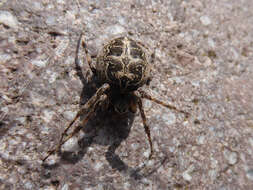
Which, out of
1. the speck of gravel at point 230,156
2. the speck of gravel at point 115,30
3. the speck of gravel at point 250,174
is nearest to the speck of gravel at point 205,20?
the speck of gravel at point 115,30

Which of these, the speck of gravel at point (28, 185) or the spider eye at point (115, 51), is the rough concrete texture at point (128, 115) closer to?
the speck of gravel at point (28, 185)

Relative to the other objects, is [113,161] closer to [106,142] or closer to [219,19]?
[106,142]

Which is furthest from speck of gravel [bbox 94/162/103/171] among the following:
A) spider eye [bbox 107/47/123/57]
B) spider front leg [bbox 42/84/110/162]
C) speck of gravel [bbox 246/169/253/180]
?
speck of gravel [bbox 246/169/253/180]

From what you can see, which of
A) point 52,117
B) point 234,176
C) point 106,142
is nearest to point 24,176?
point 52,117

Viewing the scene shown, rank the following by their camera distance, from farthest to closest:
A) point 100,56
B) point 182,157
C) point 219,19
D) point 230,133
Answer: point 219,19
point 230,133
point 182,157
point 100,56

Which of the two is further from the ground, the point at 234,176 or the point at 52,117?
the point at 52,117

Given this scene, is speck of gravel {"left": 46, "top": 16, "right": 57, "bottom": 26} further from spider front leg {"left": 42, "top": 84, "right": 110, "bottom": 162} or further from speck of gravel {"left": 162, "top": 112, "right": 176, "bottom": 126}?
speck of gravel {"left": 162, "top": 112, "right": 176, "bottom": 126}

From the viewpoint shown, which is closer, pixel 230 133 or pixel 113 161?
pixel 113 161

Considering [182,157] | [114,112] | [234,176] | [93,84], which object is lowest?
[234,176]
